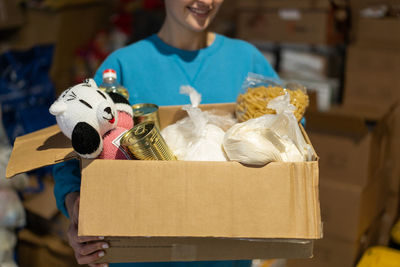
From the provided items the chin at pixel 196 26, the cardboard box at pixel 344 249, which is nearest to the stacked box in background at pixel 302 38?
the cardboard box at pixel 344 249

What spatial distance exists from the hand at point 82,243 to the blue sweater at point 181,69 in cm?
31

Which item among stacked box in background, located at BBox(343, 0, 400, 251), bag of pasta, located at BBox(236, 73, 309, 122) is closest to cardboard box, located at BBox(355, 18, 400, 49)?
stacked box in background, located at BBox(343, 0, 400, 251)

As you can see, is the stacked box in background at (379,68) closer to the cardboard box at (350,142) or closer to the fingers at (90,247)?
the cardboard box at (350,142)

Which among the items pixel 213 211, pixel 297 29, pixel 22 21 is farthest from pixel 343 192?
pixel 22 21

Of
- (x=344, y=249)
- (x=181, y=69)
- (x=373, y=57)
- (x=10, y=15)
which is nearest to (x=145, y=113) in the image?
(x=181, y=69)

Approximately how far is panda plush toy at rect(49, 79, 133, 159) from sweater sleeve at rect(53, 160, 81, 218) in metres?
0.23

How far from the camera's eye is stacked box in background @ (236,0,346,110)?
2.32 m

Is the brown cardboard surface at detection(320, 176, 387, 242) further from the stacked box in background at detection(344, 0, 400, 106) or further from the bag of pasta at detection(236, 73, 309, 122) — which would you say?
the bag of pasta at detection(236, 73, 309, 122)

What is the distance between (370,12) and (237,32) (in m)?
0.81

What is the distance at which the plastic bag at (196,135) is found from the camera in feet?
2.69

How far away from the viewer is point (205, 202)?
2.39 ft

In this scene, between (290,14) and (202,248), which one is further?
(290,14)

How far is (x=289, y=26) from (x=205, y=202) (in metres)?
1.93

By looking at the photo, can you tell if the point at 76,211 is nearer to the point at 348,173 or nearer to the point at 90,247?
the point at 90,247
